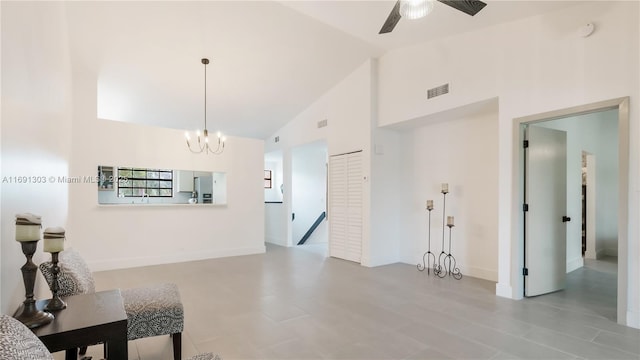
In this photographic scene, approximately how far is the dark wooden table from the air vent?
4.62m

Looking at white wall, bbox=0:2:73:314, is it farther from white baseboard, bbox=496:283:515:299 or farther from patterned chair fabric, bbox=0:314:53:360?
white baseboard, bbox=496:283:515:299

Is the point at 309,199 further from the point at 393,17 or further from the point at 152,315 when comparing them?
the point at 152,315

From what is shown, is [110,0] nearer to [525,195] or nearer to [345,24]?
[345,24]

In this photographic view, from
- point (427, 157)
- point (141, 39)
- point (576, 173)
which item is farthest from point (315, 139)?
point (576, 173)

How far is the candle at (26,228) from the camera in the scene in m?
1.48

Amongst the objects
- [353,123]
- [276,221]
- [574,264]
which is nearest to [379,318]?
[353,123]

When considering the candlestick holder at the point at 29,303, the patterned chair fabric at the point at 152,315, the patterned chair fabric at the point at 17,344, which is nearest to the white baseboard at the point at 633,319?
the patterned chair fabric at the point at 152,315

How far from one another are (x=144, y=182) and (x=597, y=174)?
872cm

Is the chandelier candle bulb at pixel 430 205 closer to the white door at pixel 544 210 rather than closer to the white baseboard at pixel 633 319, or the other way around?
the white door at pixel 544 210

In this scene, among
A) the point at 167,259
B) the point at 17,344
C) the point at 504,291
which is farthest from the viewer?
the point at 167,259

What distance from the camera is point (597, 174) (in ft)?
20.9

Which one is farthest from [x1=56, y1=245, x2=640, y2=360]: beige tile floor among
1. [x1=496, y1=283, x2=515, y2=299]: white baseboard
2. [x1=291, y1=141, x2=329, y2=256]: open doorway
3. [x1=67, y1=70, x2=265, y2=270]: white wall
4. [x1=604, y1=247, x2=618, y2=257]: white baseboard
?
[x1=291, y1=141, x2=329, y2=256]: open doorway

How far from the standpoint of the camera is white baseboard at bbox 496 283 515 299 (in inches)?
153

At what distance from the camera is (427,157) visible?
5.75m
